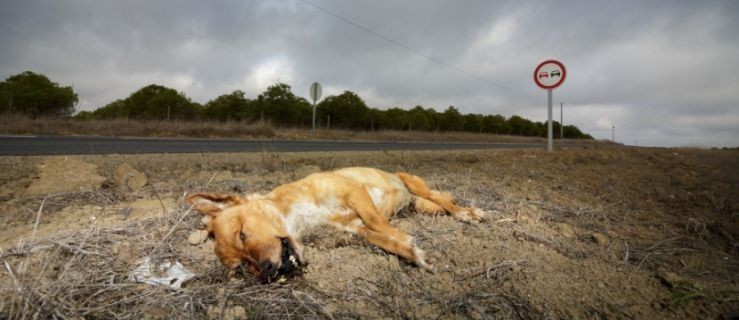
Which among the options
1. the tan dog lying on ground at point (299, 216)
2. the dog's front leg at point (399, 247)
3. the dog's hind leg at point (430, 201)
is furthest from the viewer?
the dog's hind leg at point (430, 201)

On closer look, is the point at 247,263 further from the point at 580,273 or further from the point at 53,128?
the point at 53,128

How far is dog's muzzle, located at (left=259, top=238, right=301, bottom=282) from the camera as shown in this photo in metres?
2.10

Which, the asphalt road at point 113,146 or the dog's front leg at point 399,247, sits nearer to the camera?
the dog's front leg at point 399,247

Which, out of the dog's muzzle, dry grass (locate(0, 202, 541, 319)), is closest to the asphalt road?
dry grass (locate(0, 202, 541, 319))

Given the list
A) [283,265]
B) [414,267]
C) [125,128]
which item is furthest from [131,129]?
[414,267]

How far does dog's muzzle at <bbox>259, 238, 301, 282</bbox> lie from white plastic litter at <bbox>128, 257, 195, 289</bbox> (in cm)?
51

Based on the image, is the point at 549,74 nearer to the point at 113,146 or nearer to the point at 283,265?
the point at 283,265

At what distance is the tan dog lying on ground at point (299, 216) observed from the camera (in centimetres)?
225

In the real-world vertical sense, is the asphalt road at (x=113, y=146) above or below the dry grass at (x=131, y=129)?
below

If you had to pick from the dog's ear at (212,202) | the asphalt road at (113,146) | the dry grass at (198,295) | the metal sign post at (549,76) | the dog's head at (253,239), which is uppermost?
the metal sign post at (549,76)

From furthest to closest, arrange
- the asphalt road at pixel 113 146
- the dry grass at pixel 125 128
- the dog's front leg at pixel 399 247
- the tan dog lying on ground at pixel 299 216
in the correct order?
the dry grass at pixel 125 128 < the asphalt road at pixel 113 146 < the dog's front leg at pixel 399 247 < the tan dog lying on ground at pixel 299 216

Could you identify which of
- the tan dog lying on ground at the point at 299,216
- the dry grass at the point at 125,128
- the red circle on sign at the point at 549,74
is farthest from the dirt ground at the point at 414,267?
the dry grass at the point at 125,128

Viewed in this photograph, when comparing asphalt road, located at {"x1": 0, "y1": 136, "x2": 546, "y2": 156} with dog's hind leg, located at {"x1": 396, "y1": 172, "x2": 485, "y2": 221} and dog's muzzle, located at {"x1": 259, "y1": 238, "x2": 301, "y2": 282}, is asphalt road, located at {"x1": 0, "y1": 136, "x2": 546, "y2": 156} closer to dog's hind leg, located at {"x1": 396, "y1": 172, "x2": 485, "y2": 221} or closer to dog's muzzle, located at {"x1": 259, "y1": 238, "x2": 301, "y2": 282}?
dog's hind leg, located at {"x1": 396, "y1": 172, "x2": 485, "y2": 221}

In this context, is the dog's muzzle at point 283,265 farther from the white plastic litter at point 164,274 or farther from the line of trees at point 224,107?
the line of trees at point 224,107
